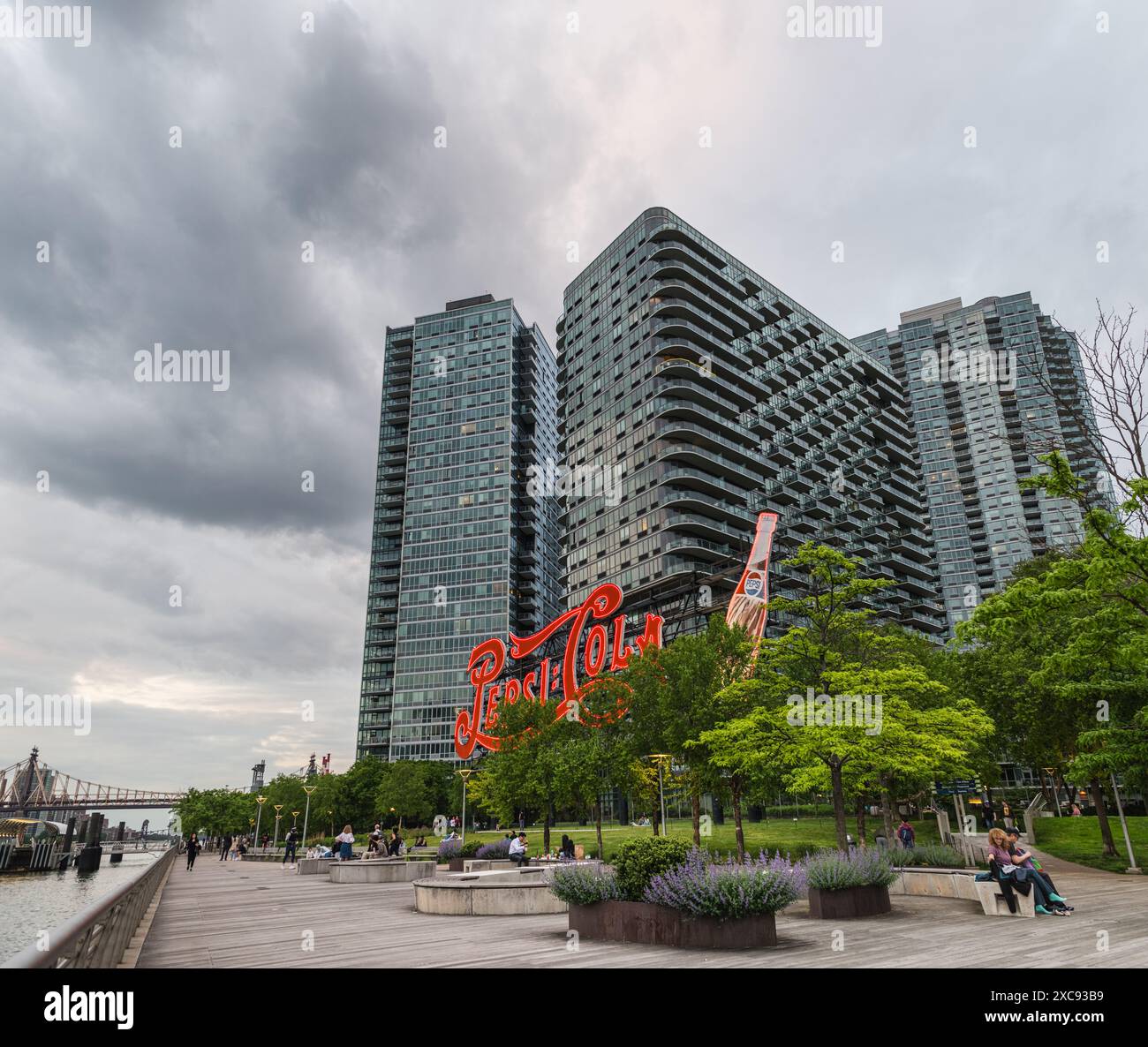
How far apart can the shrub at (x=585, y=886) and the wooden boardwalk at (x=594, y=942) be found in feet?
2.02

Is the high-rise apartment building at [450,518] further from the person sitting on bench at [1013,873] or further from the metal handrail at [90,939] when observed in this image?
the metal handrail at [90,939]

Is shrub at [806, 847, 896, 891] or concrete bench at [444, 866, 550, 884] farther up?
shrub at [806, 847, 896, 891]

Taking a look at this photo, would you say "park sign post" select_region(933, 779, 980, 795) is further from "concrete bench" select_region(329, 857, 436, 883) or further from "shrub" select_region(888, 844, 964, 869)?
"concrete bench" select_region(329, 857, 436, 883)

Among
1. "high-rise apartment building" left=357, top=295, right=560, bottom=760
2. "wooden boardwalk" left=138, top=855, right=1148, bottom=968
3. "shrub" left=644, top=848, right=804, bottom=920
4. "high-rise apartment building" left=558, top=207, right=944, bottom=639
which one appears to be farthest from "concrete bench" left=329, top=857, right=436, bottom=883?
"high-rise apartment building" left=357, top=295, right=560, bottom=760

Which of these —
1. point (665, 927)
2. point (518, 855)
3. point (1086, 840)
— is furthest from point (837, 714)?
point (1086, 840)

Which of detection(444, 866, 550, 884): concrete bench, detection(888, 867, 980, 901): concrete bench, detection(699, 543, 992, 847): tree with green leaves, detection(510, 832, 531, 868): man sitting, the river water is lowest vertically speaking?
the river water

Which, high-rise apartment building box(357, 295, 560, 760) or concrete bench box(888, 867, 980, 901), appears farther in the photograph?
high-rise apartment building box(357, 295, 560, 760)

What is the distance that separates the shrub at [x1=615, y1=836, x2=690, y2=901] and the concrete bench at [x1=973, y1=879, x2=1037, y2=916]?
19.7 ft

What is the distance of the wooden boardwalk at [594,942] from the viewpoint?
9.06 meters

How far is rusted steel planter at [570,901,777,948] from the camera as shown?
10266mm

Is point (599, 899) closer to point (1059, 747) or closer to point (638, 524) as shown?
point (1059, 747)

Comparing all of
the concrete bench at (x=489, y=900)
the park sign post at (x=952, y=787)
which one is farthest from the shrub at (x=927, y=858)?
the park sign post at (x=952, y=787)

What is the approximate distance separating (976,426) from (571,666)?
13880cm
